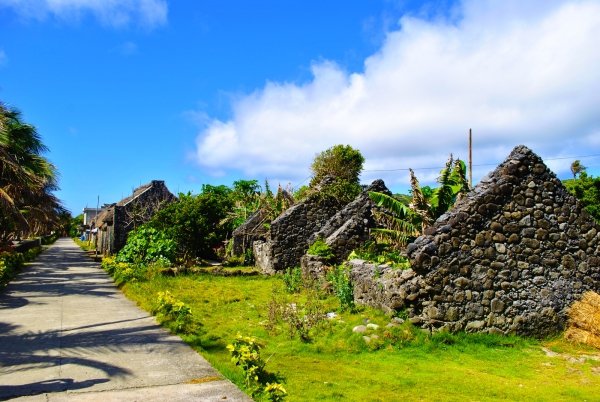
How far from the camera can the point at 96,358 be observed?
6.81 m

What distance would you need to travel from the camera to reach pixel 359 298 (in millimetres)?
10969

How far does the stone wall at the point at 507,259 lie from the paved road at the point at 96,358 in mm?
4379

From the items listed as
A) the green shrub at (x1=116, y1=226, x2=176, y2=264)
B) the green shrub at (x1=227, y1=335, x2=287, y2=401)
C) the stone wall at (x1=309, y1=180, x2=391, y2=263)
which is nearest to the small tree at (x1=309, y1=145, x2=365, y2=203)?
the green shrub at (x1=116, y1=226, x2=176, y2=264)

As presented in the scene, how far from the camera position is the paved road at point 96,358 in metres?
5.38

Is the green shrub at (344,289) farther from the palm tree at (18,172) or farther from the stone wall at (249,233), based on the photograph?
the stone wall at (249,233)

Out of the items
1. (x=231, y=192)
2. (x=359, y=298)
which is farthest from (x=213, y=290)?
(x=231, y=192)

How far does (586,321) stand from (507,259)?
1.67 meters

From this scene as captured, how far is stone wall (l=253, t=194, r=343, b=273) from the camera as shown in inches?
750

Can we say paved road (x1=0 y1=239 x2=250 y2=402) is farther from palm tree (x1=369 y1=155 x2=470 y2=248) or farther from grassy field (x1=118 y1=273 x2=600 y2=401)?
palm tree (x1=369 y1=155 x2=470 y2=248)

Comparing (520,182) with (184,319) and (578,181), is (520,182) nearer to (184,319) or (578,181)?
(184,319)

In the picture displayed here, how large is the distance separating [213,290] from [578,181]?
17.8m

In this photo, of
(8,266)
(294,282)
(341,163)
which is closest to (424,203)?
(294,282)

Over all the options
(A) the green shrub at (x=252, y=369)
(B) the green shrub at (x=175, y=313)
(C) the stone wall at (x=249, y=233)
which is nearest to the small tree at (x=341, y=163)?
(C) the stone wall at (x=249, y=233)

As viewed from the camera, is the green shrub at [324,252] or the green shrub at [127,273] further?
the green shrub at [127,273]
